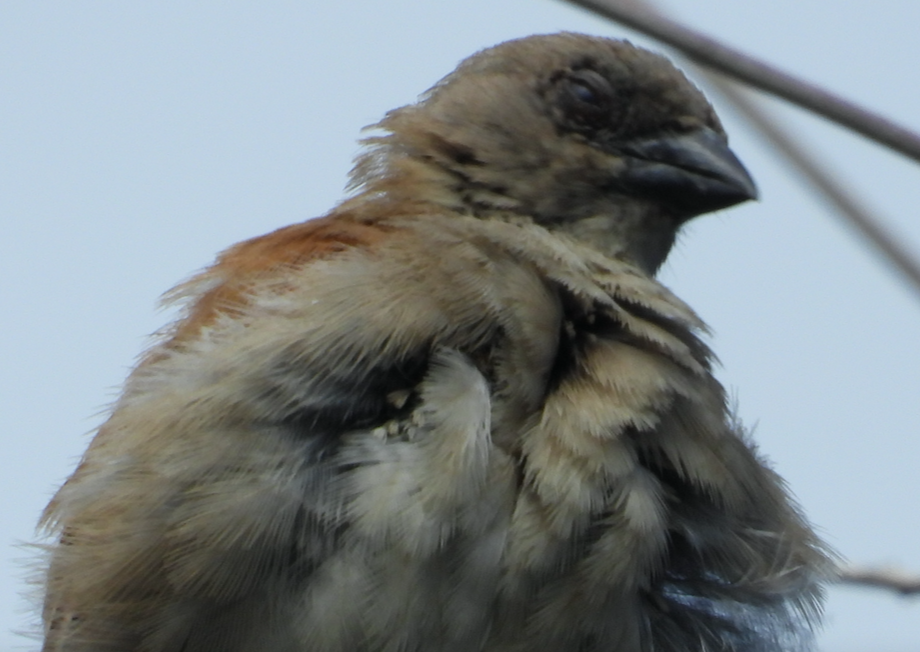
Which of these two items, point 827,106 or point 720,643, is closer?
point 827,106

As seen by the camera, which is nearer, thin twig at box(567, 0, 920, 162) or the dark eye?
thin twig at box(567, 0, 920, 162)

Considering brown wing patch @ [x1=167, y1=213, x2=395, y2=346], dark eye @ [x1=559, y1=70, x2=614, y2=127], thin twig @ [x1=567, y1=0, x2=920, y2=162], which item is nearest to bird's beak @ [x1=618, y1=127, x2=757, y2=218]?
dark eye @ [x1=559, y1=70, x2=614, y2=127]

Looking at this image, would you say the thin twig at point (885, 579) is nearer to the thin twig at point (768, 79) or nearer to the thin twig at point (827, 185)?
the thin twig at point (827, 185)

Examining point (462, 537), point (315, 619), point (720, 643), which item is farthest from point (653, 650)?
point (315, 619)

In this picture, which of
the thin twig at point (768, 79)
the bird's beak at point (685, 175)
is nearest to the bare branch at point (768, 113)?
the thin twig at point (768, 79)

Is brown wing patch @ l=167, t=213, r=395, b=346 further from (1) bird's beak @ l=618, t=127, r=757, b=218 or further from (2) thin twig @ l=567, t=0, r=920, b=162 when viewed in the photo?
(2) thin twig @ l=567, t=0, r=920, b=162

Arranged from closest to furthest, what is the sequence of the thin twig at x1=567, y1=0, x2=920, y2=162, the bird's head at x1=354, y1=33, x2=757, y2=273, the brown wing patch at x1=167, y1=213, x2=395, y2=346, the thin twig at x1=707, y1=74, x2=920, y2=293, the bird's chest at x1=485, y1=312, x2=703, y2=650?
1. the thin twig at x1=567, y1=0, x2=920, y2=162
2. the thin twig at x1=707, y1=74, x2=920, y2=293
3. the bird's chest at x1=485, y1=312, x2=703, y2=650
4. the brown wing patch at x1=167, y1=213, x2=395, y2=346
5. the bird's head at x1=354, y1=33, x2=757, y2=273

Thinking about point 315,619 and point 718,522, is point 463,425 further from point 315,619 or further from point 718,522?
point 718,522
